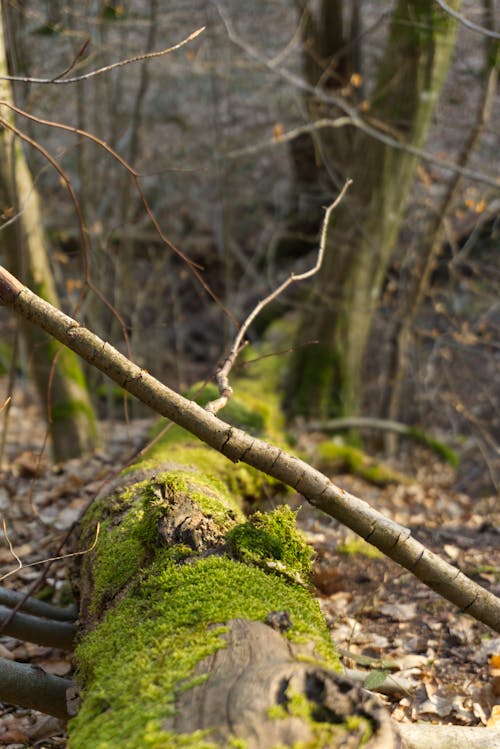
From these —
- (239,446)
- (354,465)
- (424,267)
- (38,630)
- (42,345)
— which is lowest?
(38,630)

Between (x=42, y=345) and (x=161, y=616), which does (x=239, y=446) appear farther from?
(x=42, y=345)

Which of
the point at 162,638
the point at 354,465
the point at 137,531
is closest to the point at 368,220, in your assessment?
the point at 354,465

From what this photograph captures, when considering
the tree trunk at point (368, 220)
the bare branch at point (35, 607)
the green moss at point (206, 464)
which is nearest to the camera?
the bare branch at point (35, 607)

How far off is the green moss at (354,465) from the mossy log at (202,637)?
3647 mm

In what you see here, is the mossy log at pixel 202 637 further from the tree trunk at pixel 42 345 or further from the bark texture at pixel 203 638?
the tree trunk at pixel 42 345

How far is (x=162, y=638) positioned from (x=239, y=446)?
0.71m

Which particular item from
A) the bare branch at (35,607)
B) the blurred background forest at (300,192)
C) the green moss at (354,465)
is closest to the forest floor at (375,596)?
the bare branch at (35,607)

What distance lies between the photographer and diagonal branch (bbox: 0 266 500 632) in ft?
7.86

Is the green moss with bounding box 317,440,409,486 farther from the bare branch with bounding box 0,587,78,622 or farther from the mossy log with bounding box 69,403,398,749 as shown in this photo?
the bare branch with bounding box 0,587,78,622

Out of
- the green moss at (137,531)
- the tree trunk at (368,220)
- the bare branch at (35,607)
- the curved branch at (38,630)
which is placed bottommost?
the curved branch at (38,630)

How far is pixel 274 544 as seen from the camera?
2.48 meters

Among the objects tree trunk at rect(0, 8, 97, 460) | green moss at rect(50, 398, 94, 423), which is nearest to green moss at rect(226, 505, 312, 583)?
tree trunk at rect(0, 8, 97, 460)

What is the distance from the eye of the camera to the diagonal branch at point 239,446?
2396 mm

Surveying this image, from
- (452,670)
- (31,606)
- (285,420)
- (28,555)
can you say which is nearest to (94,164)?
(285,420)
